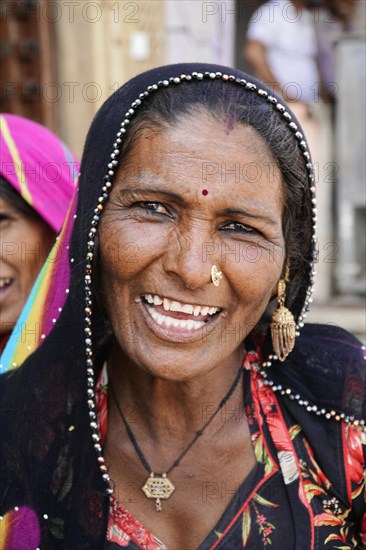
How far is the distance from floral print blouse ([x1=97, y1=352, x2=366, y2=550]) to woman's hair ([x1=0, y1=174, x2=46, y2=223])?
115cm

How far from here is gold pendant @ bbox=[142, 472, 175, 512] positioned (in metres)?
2.03

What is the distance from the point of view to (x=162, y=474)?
2.07 m

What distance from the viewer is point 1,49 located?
4590 mm

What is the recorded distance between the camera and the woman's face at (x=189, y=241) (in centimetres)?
179

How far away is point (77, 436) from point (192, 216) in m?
0.66

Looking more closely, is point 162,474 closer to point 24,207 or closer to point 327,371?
point 327,371

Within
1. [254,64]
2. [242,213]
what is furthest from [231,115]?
[254,64]

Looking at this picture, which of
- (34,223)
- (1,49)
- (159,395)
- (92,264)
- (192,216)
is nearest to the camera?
(192,216)

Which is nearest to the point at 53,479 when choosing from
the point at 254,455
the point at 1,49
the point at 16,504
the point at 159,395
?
the point at 16,504

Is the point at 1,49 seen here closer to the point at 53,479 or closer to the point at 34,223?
the point at 34,223

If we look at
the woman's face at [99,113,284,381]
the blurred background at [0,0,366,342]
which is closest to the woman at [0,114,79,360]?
the woman's face at [99,113,284,381]

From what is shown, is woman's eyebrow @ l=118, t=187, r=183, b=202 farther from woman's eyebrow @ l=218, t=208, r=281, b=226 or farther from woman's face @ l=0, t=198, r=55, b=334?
woman's face @ l=0, t=198, r=55, b=334

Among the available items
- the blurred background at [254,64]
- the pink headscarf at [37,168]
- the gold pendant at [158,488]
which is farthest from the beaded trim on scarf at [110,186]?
the blurred background at [254,64]

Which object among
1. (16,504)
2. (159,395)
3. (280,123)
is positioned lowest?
(16,504)
